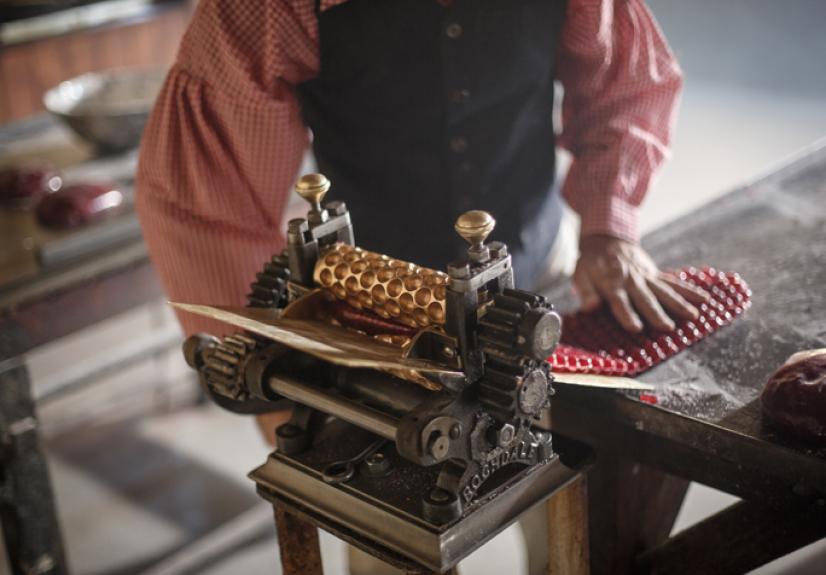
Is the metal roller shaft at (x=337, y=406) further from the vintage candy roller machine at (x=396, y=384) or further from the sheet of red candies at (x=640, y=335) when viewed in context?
the sheet of red candies at (x=640, y=335)

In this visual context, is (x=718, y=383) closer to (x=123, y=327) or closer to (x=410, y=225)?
(x=410, y=225)

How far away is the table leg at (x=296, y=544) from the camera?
1244 millimetres

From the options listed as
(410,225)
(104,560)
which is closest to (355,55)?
(410,225)

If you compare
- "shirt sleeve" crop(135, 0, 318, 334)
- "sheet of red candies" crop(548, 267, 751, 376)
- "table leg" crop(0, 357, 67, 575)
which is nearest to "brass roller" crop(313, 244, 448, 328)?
"sheet of red candies" crop(548, 267, 751, 376)

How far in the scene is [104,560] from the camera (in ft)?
8.44

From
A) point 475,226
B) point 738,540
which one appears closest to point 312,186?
point 475,226

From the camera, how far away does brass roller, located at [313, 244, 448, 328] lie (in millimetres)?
1088

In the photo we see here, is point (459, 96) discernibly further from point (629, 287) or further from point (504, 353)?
point (504, 353)

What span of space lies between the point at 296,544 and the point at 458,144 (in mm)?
673

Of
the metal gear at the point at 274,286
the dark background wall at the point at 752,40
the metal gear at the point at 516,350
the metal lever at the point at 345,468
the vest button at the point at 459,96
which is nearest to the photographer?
the metal gear at the point at 516,350

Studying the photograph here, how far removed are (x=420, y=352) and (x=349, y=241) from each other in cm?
24

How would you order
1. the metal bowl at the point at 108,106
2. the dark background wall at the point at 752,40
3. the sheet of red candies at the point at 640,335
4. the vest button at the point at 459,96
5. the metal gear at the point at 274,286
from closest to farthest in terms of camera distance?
the metal gear at the point at 274,286
the sheet of red candies at the point at 640,335
the vest button at the point at 459,96
the metal bowl at the point at 108,106
the dark background wall at the point at 752,40

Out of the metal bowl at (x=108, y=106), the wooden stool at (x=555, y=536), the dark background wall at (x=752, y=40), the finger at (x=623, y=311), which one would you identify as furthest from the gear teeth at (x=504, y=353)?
the dark background wall at (x=752, y=40)

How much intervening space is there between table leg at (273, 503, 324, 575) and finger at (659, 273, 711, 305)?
634 mm
